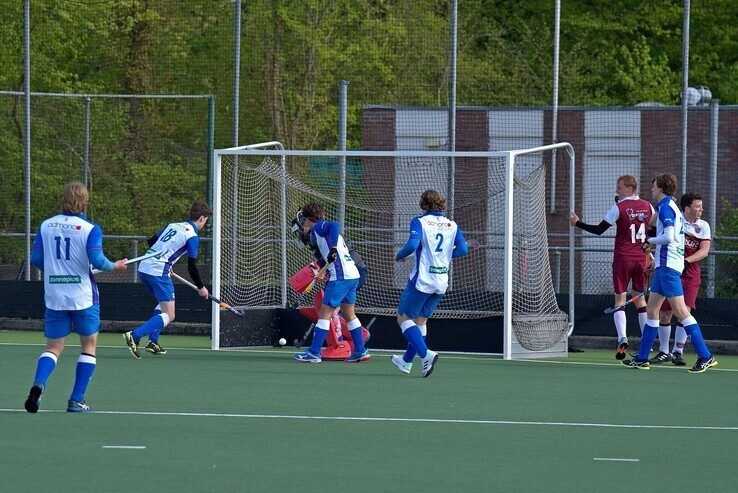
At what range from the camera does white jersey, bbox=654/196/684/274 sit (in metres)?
13.8

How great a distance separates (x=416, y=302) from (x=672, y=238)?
8.25ft

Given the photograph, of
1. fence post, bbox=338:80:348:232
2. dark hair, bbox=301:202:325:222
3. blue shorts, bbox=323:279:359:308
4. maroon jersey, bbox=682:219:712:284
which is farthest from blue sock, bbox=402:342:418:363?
fence post, bbox=338:80:348:232

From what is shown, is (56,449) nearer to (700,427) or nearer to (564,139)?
(700,427)

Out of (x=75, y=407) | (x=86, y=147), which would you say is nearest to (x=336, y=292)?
(x=75, y=407)

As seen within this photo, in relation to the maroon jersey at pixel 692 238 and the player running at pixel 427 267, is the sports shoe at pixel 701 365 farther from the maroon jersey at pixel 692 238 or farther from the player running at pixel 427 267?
the player running at pixel 427 267

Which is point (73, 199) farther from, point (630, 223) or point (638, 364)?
point (630, 223)

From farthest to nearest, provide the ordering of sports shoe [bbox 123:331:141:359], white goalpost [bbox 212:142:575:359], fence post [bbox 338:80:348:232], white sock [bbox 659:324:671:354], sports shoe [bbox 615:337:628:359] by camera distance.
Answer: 1. fence post [bbox 338:80:348:232]
2. white goalpost [bbox 212:142:575:359]
3. sports shoe [bbox 615:337:628:359]
4. white sock [bbox 659:324:671:354]
5. sports shoe [bbox 123:331:141:359]

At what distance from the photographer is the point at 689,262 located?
591 inches

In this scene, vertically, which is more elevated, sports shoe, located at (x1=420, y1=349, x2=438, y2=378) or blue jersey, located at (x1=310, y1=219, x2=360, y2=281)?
blue jersey, located at (x1=310, y1=219, x2=360, y2=281)

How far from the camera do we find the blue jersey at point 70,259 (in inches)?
394

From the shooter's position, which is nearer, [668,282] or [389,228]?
[668,282]

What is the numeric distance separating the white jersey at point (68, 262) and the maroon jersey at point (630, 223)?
6.75 meters

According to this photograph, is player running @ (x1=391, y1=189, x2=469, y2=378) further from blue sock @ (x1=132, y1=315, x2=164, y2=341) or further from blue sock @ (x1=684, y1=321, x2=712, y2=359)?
blue sock @ (x1=132, y1=315, x2=164, y2=341)

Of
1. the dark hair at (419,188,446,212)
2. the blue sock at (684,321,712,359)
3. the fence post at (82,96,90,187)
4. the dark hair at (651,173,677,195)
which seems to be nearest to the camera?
the dark hair at (419,188,446,212)
